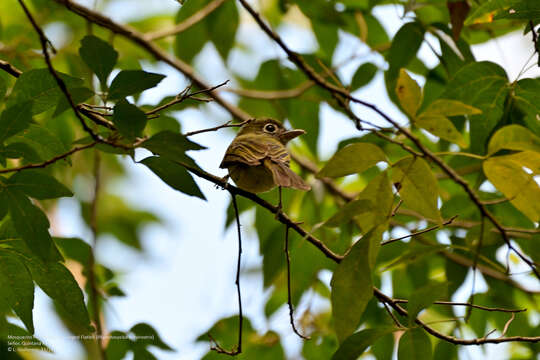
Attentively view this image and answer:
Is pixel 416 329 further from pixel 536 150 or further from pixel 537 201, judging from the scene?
pixel 536 150

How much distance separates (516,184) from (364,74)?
1862 millimetres

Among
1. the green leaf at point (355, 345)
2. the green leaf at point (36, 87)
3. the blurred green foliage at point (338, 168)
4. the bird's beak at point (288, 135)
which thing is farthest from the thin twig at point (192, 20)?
the green leaf at point (355, 345)

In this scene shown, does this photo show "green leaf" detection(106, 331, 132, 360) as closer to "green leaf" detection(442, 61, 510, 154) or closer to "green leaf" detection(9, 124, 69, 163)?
"green leaf" detection(9, 124, 69, 163)

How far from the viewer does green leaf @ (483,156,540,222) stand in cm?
220

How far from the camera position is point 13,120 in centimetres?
189

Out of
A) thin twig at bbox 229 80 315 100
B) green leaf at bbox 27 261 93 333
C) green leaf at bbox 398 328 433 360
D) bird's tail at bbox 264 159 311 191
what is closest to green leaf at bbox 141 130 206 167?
green leaf at bbox 27 261 93 333

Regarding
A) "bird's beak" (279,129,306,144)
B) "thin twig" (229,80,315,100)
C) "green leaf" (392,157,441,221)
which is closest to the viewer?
"green leaf" (392,157,441,221)

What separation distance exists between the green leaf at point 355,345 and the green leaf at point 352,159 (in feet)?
1.78

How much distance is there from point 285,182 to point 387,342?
1.30 metres

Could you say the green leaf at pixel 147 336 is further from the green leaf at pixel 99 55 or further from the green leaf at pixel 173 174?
the green leaf at pixel 99 55

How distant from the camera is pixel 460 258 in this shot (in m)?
3.86

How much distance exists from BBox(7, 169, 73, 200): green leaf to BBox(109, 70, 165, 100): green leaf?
0.31m

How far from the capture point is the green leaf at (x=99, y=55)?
1.91 metres

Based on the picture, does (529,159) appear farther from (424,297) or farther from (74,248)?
(74,248)
